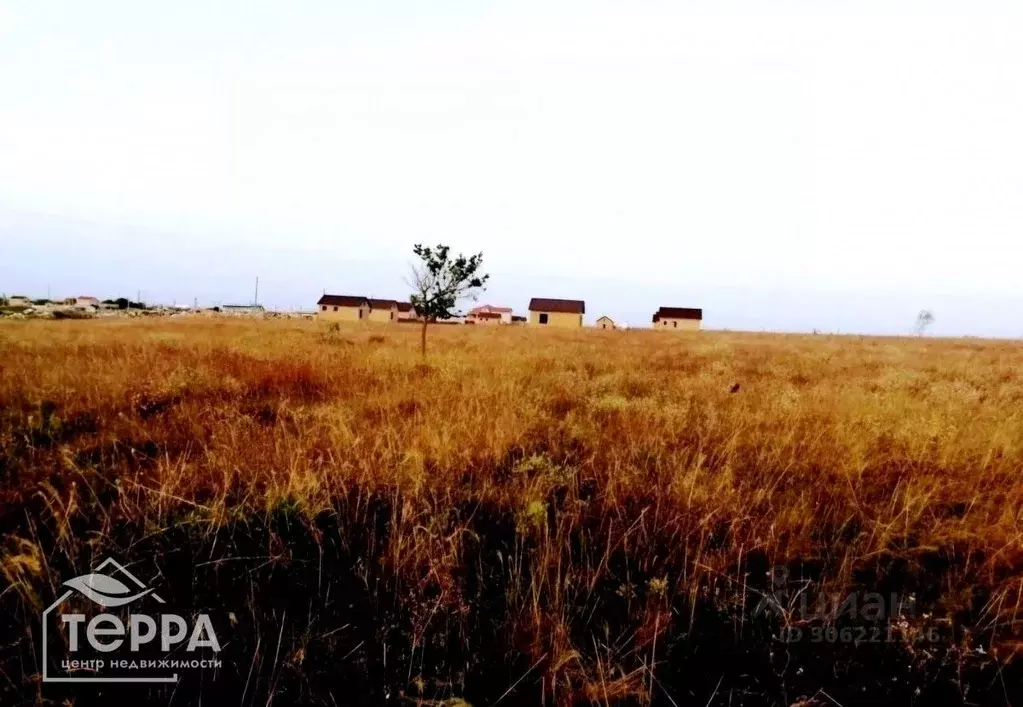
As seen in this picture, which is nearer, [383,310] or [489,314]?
[383,310]

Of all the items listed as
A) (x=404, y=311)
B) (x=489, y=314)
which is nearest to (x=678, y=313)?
(x=489, y=314)

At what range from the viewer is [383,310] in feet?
281

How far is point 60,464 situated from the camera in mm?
3041

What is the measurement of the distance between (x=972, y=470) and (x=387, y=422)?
487 cm

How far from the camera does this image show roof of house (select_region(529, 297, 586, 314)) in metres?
72.4

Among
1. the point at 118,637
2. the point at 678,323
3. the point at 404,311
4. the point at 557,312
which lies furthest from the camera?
the point at 404,311

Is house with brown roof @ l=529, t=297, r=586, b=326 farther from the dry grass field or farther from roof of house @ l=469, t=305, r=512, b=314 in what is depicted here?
the dry grass field

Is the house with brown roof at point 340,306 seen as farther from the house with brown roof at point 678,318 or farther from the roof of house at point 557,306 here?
the house with brown roof at point 678,318

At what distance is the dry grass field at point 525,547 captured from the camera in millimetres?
1711

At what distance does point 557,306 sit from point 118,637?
72.6 metres

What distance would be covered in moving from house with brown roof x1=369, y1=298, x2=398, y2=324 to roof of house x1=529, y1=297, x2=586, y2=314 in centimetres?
2825

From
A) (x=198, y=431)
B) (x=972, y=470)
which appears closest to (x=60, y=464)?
(x=198, y=431)

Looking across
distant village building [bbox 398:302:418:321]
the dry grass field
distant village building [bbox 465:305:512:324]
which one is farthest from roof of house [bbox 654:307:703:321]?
the dry grass field

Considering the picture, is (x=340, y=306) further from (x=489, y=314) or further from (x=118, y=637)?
(x=118, y=637)
